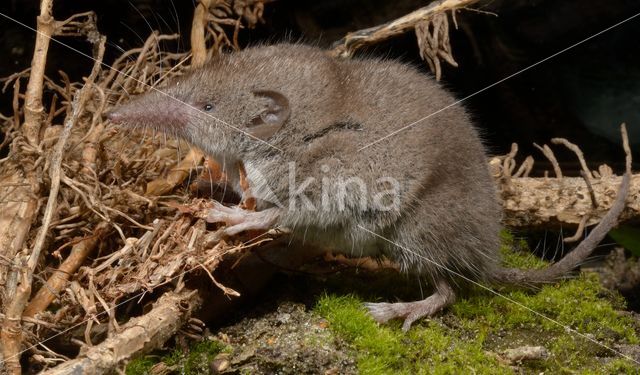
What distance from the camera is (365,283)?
13.8 feet

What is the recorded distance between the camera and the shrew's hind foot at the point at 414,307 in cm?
379

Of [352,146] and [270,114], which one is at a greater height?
[270,114]

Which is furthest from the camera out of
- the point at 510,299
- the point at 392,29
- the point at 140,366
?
the point at 392,29

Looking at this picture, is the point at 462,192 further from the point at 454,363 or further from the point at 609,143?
the point at 609,143

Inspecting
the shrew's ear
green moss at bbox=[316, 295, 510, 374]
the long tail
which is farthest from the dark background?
green moss at bbox=[316, 295, 510, 374]

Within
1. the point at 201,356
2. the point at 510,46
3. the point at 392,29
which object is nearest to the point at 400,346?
the point at 201,356

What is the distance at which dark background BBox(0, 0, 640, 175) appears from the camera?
16.4 ft

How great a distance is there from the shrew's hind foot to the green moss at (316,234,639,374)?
50 mm

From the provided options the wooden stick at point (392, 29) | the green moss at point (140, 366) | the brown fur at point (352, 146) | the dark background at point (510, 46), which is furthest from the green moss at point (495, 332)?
the wooden stick at point (392, 29)

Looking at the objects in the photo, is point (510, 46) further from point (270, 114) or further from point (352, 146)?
point (270, 114)

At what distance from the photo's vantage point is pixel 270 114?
366 cm

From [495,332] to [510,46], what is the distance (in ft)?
7.44

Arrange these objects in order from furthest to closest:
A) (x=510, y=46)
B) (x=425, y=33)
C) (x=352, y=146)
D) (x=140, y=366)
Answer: (x=510, y=46), (x=425, y=33), (x=352, y=146), (x=140, y=366)

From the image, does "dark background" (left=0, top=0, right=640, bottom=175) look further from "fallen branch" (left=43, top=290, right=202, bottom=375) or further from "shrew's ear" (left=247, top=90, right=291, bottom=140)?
"fallen branch" (left=43, top=290, right=202, bottom=375)
